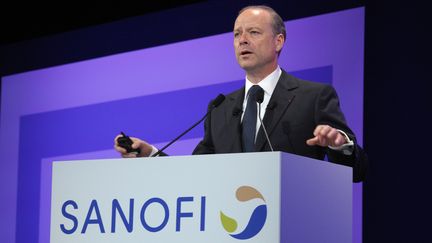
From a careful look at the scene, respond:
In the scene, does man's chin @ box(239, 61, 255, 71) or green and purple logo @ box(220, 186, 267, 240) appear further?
man's chin @ box(239, 61, 255, 71)

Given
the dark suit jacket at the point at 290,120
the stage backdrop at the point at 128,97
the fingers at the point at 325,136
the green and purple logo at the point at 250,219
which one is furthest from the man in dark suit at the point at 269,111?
the stage backdrop at the point at 128,97

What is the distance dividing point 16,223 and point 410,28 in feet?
10.0

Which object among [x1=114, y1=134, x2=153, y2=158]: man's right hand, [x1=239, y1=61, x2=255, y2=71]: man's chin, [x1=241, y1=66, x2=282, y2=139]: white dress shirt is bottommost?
[x1=114, y1=134, x2=153, y2=158]: man's right hand

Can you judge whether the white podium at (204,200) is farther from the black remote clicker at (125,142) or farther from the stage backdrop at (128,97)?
the stage backdrop at (128,97)

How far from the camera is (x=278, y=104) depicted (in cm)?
242

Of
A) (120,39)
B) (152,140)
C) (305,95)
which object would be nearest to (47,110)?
A: (120,39)

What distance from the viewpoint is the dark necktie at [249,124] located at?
2357 millimetres

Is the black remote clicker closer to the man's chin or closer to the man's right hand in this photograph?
the man's right hand

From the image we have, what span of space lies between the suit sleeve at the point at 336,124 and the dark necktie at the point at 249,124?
0.23 meters

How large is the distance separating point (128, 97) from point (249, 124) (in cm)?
217

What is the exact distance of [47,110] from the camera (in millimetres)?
4859

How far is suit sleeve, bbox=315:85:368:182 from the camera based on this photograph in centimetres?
216

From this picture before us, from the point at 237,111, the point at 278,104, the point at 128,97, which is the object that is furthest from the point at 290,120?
the point at 128,97

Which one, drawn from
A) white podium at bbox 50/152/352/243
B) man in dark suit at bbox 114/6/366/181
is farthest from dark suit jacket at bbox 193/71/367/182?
white podium at bbox 50/152/352/243
